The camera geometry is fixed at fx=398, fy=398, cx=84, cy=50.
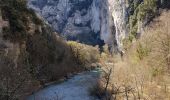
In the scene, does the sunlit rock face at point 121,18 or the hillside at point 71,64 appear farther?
the sunlit rock face at point 121,18

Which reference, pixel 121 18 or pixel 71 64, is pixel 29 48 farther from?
pixel 121 18

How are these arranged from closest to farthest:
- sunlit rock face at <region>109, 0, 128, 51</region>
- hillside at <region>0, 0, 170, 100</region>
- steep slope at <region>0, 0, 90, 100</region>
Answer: hillside at <region>0, 0, 170, 100</region>
steep slope at <region>0, 0, 90, 100</region>
sunlit rock face at <region>109, 0, 128, 51</region>

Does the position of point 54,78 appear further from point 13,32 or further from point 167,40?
point 167,40

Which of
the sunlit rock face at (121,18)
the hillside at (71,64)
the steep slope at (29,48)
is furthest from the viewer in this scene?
the sunlit rock face at (121,18)

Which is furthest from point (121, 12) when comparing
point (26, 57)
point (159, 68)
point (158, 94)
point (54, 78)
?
point (158, 94)

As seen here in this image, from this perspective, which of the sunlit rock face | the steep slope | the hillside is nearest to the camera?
the hillside

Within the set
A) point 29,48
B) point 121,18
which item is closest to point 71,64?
point 29,48

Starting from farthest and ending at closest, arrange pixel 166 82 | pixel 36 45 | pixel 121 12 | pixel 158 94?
pixel 121 12 → pixel 36 45 → pixel 166 82 → pixel 158 94

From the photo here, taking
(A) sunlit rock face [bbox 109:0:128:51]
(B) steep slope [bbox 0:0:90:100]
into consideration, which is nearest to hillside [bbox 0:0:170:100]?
(B) steep slope [bbox 0:0:90:100]

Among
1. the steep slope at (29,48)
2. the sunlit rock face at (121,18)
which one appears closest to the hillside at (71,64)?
the steep slope at (29,48)

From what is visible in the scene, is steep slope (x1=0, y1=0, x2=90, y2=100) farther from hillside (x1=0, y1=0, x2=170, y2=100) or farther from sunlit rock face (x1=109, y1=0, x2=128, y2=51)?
sunlit rock face (x1=109, y1=0, x2=128, y2=51)

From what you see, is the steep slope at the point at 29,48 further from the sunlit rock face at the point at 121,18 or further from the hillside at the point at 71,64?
the sunlit rock face at the point at 121,18
